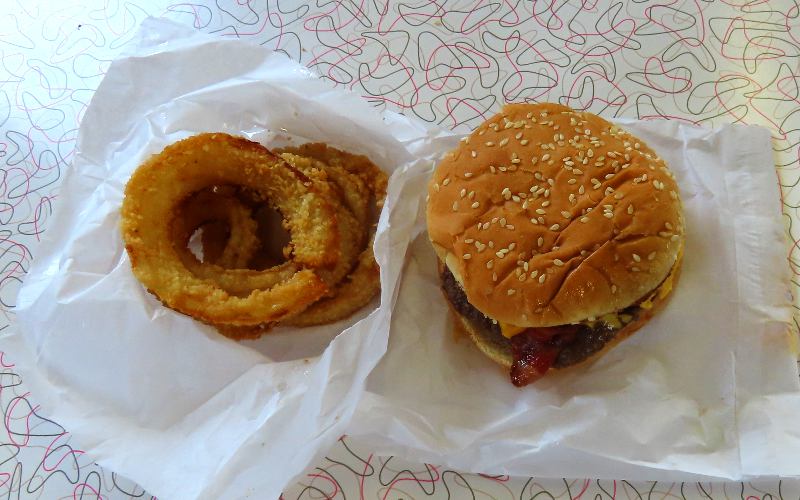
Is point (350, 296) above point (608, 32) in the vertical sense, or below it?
below

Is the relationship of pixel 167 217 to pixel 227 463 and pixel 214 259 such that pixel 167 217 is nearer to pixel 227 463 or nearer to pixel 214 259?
pixel 214 259

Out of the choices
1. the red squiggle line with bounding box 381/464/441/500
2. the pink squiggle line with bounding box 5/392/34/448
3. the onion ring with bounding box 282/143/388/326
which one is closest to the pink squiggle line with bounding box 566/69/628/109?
the onion ring with bounding box 282/143/388/326

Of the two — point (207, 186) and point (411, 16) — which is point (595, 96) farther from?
point (207, 186)

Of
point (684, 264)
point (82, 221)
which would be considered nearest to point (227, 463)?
point (82, 221)

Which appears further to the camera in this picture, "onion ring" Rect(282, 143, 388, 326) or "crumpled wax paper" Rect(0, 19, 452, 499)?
"onion ring" Rect(282, 143, 388, 326)

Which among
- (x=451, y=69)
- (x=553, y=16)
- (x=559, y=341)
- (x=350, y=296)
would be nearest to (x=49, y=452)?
(x=350, y=296)

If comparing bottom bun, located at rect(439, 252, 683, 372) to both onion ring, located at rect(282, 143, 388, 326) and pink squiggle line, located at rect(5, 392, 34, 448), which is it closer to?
onion ring, located at rect(282, 143, 388, 326)
